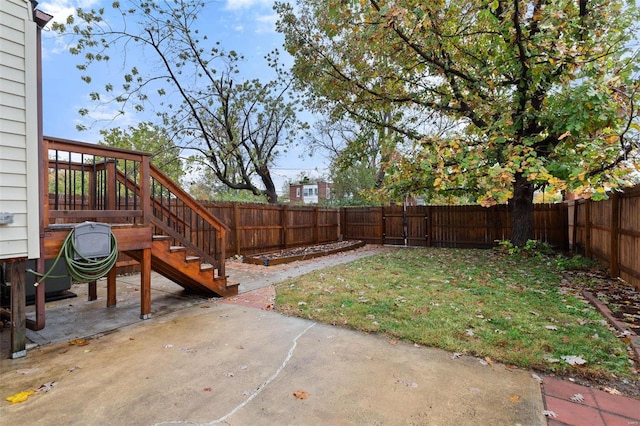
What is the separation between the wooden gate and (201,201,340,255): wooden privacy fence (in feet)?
7.55

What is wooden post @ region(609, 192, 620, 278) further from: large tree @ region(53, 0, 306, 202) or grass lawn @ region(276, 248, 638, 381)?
large tree @ region(53, 0, 306, 202)

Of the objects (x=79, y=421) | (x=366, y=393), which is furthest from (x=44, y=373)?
(x=366, y=393)

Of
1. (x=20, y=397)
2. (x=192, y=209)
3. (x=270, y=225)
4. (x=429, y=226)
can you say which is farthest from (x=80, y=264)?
(x=429, y=226)

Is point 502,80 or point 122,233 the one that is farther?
point 502,80

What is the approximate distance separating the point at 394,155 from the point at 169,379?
6.32 meters

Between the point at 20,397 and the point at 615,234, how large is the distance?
25.2 ft

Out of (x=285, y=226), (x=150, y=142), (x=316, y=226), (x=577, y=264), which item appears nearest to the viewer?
(x=577, y=264)

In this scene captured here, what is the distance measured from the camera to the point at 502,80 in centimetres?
752

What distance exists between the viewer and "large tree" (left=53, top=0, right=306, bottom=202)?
850 cm

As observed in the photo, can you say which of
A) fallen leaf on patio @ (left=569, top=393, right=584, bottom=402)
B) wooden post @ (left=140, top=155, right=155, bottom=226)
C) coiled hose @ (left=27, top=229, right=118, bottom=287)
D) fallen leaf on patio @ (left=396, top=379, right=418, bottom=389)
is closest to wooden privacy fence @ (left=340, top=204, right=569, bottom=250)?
fallen leaf on patio @ (left=569, top=393, right=584, bottom=402)

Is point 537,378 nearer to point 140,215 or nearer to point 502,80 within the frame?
point 140,215

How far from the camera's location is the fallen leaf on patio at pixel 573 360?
8.69ft

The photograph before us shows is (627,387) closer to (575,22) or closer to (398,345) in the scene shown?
(398,345)

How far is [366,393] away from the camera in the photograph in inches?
90.1
